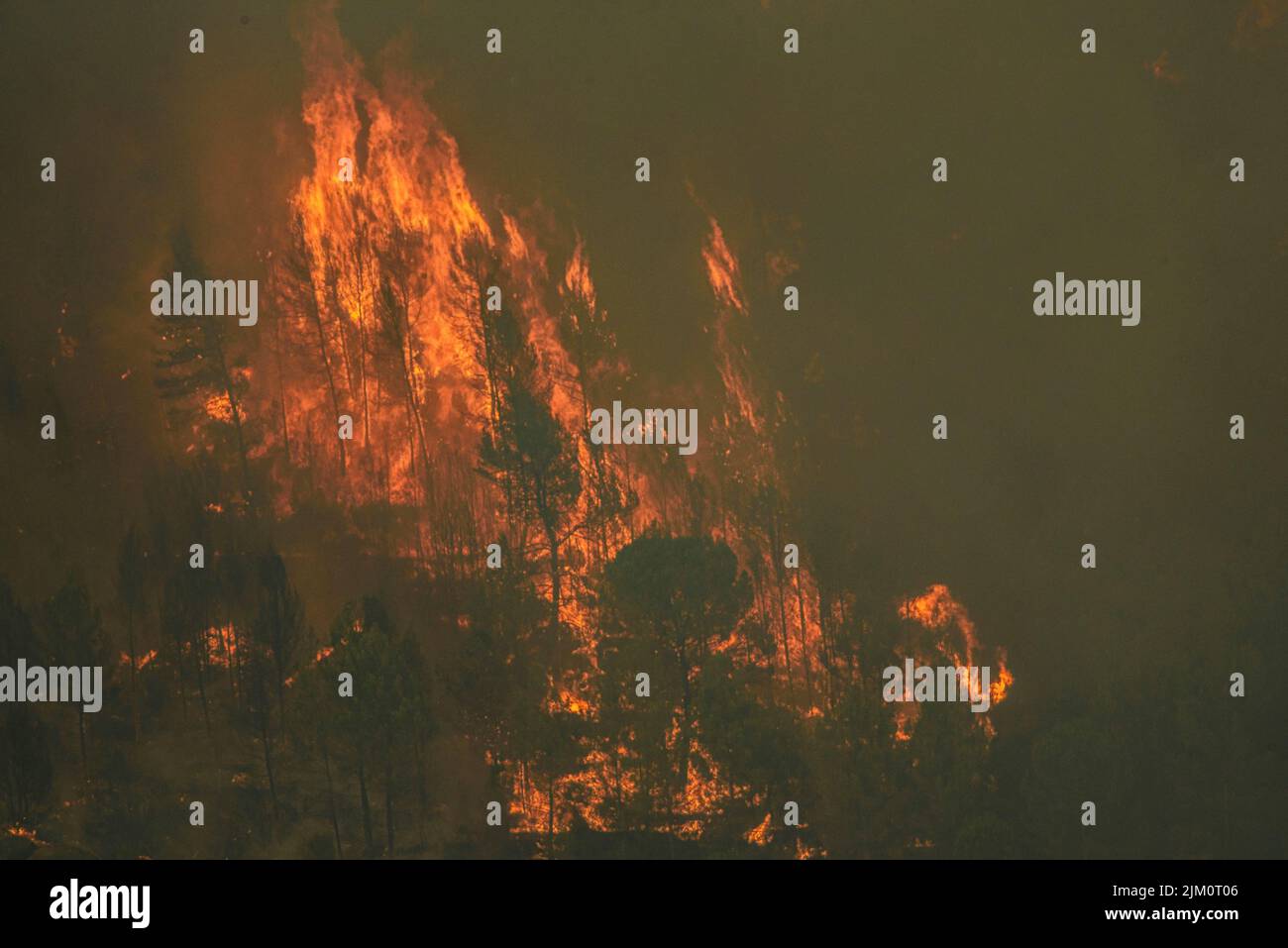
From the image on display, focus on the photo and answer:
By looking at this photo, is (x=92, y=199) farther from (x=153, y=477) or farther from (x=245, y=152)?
(x=153, y=477)

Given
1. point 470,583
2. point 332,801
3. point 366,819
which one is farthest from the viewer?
point 470,583

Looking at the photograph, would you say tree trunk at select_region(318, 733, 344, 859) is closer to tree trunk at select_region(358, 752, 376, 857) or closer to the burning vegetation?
the burning vegetation

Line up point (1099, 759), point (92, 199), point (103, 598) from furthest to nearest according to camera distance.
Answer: point (92, 199) → point (103, 598) → point (1099, 759)

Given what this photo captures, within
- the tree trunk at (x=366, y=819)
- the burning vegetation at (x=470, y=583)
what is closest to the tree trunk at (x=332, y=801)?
the burning vegetation at (x=470, y=583)

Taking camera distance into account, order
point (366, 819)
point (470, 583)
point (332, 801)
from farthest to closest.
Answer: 1. point (470, 583)
2. point (332, 801)
3. point (366, 819)

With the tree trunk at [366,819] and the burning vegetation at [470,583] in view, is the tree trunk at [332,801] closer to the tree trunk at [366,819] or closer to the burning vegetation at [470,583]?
the burning vegetation at [470,583]

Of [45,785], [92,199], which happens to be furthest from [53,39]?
[45,785]

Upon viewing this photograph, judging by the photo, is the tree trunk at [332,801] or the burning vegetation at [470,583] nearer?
the burning vegetation at [470,583]

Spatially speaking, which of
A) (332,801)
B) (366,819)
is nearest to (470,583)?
(332,801)

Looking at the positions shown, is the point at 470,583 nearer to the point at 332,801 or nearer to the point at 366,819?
the point at 332,801

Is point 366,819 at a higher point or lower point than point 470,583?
lower

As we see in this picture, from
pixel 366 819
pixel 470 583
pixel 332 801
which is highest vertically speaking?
pixel 470 583
